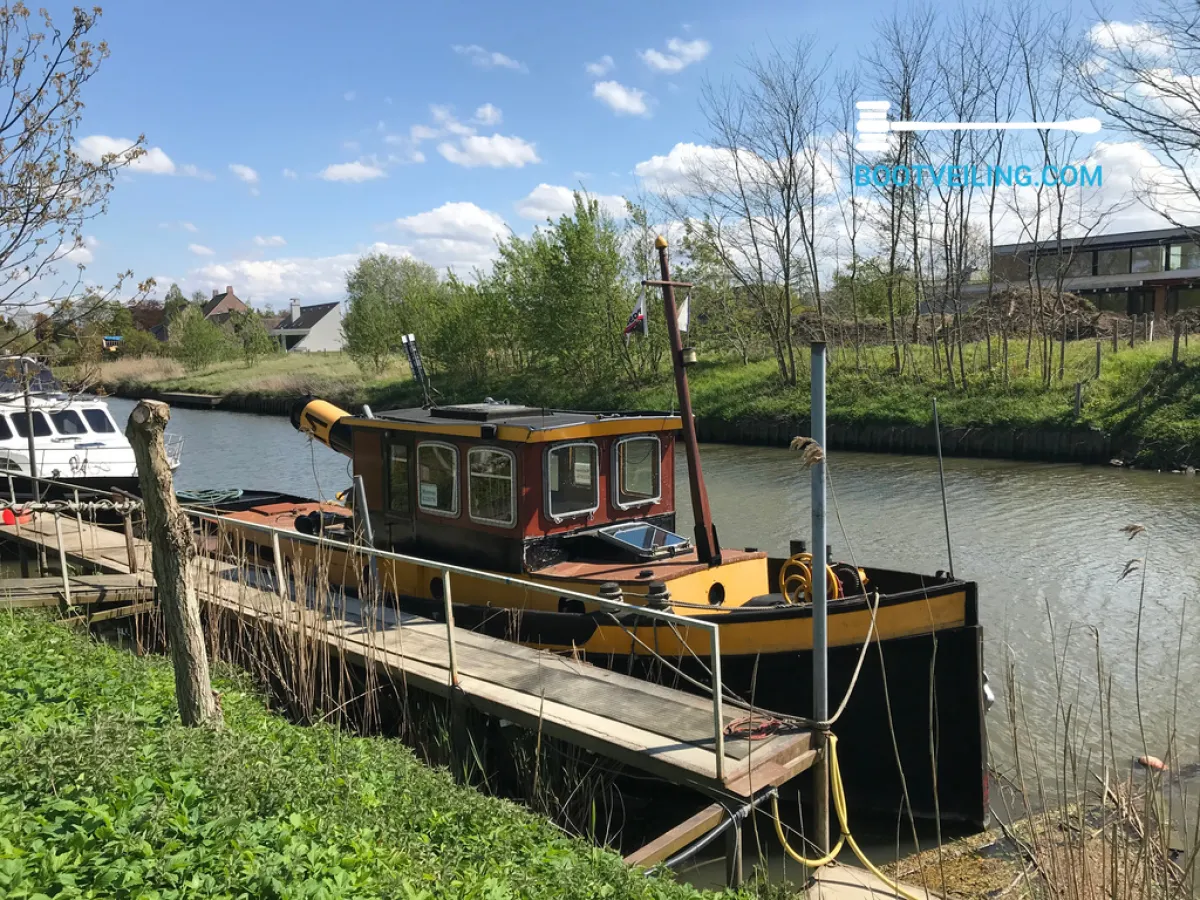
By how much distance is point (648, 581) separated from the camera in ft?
26.5

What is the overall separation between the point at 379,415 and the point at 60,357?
3.13 metres

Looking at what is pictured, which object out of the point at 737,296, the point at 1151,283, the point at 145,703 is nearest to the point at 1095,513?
the point at 145,703

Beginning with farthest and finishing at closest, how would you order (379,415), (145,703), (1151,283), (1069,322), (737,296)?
1. (1151,283)
2. (737,296)
3. (1069,322)
4. (379,415)
5. (145,703)

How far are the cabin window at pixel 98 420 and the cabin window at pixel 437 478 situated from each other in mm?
12752

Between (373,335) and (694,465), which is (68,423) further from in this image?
(373,335)

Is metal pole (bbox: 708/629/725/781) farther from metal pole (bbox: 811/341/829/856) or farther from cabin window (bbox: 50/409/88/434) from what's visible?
cabin window (bbox: 50/409/88/434)

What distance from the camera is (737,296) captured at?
38500mm

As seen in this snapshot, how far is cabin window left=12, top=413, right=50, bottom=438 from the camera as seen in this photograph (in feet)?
60.1

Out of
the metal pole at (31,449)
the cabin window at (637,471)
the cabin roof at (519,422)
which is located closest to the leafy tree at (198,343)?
the metal pole at (31,449)

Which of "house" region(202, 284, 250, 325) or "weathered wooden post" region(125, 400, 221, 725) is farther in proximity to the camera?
"house" region(202, 284, 250, 325)

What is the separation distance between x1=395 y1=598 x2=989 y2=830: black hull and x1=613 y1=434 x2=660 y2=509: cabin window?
7.63ft

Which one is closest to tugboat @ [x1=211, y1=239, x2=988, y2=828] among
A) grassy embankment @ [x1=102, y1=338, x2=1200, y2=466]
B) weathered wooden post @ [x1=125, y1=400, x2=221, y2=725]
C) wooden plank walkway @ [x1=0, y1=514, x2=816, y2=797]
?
wooden plank walkway @ [x1=0, y1=514, x2=816, y2=797]

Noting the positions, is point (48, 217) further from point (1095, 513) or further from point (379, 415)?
point (1095, 513)

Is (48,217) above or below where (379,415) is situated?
above
